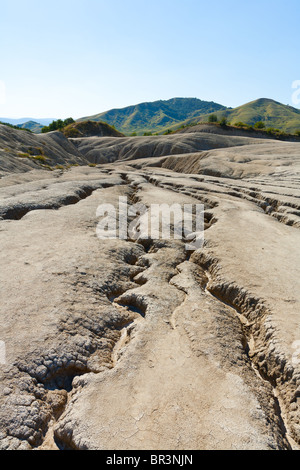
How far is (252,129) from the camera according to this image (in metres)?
85.2

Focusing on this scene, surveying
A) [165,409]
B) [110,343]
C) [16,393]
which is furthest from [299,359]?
[16,393]

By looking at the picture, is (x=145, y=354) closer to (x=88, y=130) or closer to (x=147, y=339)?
(x=147, y=339)

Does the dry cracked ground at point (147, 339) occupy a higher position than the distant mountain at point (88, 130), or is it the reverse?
the distant mountain at point (88, 130)

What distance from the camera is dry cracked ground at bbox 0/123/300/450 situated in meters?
4.42

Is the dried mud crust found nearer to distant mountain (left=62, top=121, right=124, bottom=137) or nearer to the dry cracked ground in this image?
the dry cracked ground

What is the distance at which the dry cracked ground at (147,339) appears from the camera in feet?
14.5

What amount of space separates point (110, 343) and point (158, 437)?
2.67 meters

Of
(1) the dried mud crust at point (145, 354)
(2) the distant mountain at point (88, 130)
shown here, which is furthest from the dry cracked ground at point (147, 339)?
(2) the distant mountain at point (88, 130)

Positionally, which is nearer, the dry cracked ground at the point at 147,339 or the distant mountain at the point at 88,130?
the dry cracked ground at the point at 147,339

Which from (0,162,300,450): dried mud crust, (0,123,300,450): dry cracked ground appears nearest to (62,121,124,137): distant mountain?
(0,123,300,450): dry cracked ground

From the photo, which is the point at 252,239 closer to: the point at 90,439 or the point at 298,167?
the point at 90,439

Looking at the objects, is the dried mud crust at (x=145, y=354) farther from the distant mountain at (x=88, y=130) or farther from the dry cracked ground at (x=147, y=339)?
the distant mountain at (x=88, y=130)

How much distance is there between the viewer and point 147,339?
6.37m

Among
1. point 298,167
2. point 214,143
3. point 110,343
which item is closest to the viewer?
point 110,343
